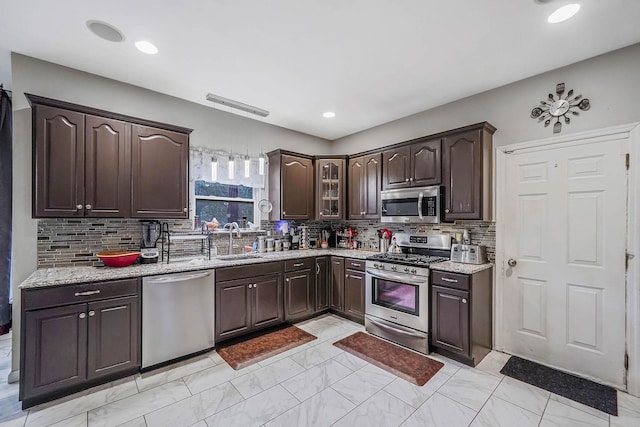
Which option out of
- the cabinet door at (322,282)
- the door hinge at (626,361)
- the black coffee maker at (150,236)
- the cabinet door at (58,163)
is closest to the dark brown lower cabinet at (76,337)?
→ the black coffee maker at (150,236)

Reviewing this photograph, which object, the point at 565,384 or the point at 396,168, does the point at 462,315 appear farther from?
the point at 396,168

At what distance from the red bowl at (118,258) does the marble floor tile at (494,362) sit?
353 centimetres

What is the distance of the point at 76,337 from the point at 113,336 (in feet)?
0.80

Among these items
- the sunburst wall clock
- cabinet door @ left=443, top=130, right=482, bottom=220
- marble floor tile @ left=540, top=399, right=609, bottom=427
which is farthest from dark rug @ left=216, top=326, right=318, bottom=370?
the sunburst wall clock

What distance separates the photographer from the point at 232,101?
345 centimetres

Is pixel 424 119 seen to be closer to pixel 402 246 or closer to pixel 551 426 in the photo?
pixel 402 246

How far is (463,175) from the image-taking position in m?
3.05

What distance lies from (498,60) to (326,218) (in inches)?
112

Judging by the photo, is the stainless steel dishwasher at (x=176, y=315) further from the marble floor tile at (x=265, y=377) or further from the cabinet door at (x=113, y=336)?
the marble floor tile at (x=265, y=377)

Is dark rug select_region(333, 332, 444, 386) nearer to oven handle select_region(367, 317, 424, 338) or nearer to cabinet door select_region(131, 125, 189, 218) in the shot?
oven handle select_region(367, 317, 424, 338)

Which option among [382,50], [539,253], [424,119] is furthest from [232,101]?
[539,253]

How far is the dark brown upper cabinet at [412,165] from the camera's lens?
10.8 feet

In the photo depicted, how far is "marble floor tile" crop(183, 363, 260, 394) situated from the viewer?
236 centimetres

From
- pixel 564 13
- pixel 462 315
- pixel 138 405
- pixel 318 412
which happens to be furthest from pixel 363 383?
pixel 564 13
